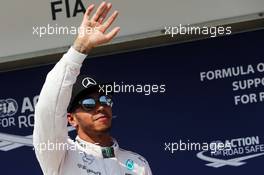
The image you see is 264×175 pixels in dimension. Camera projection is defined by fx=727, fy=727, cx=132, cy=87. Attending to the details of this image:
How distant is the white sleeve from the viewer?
2.81m

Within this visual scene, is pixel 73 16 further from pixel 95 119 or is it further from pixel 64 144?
pixel 64 144

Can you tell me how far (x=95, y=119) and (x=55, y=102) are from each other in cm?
37

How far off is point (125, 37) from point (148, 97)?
0.53m

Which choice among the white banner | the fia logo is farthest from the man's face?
the fia logo

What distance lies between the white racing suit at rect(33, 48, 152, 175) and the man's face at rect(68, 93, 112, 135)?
0.07 metres

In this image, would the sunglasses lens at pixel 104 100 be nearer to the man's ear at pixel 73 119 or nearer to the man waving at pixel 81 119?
the man waving at pixel 81 119

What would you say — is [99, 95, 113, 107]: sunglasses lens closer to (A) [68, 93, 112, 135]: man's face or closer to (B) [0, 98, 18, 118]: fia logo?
(A) [68, 93, 112, 135]: man's face

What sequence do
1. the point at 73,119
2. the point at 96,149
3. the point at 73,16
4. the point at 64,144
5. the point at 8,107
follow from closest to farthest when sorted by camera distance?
1. the point at 64,144
2. the point at 96,149
3. the point at 73,119
4. the point at 73,16
5. the point at 8,107

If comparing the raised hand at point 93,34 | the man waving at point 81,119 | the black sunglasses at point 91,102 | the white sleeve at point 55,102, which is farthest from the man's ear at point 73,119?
the raised hand at point 93,34

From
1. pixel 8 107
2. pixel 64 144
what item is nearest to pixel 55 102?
pixel 64 144

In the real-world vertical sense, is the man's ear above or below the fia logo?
below

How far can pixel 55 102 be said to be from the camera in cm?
282

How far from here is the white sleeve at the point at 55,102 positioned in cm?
281

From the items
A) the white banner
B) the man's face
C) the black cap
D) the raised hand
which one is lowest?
the man's face
